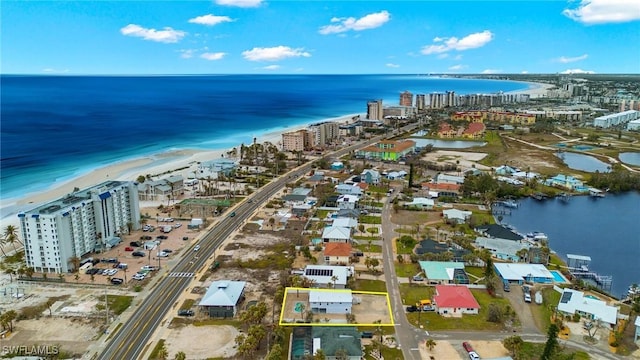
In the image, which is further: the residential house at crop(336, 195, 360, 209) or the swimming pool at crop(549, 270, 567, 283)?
the residential house at crop(336, 195, 360, 209)

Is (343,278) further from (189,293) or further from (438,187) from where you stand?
(438,187)

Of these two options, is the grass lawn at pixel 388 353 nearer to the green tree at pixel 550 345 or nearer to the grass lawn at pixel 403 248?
the green tree at pixel 550 345

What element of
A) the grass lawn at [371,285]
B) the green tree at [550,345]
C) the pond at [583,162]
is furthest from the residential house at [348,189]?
the pond at [583,162]

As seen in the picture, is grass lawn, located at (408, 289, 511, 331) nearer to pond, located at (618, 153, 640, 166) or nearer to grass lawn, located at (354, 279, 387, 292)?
grass lawn, located at (354, 279, 387, 292)

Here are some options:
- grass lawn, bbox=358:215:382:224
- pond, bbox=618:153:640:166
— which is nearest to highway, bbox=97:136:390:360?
grass lawn, bbox=358:215:382:224

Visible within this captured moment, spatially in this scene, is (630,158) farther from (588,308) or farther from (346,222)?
(588,308)

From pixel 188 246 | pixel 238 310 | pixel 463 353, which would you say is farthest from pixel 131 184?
pixel 463 353
